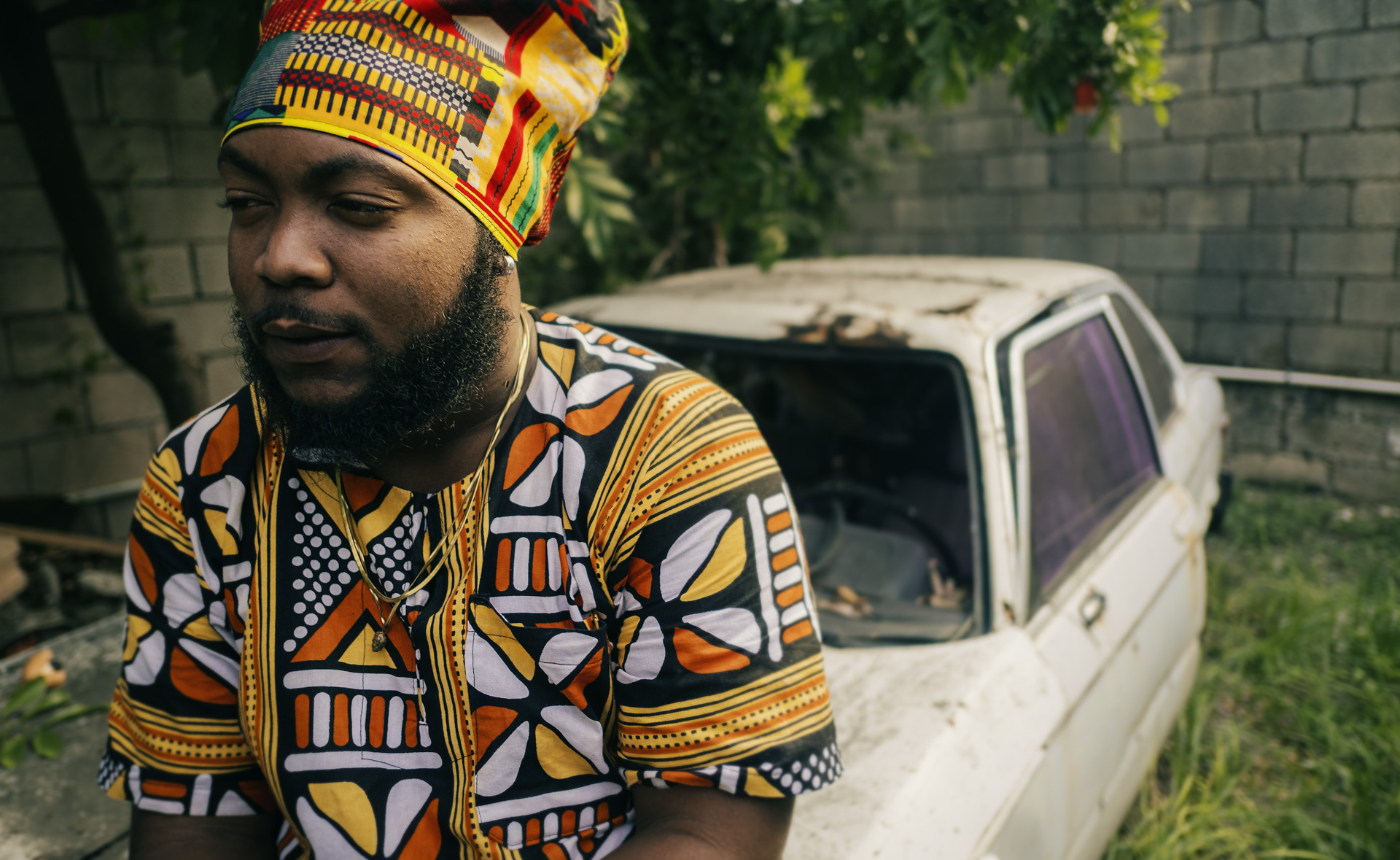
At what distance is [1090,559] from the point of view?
2.20 meters

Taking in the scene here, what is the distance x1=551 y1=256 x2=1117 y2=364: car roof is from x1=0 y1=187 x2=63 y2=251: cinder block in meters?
2.22

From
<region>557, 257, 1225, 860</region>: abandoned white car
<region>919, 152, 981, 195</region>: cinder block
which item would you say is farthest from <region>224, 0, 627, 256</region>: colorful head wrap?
<region>919, 152, 981, 195</region>: cinder block

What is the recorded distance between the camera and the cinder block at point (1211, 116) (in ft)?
17.4

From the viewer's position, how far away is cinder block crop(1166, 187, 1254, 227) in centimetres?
543

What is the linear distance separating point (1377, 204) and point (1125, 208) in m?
1.33

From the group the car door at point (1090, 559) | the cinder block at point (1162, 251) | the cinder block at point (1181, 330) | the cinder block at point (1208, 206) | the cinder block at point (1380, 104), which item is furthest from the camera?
the cinder block at point (1181, 330)

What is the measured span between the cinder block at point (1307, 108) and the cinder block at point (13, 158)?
6.04 m

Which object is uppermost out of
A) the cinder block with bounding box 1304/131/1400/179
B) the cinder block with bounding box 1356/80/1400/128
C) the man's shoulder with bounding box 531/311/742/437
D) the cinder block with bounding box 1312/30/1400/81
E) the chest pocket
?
the cinder block with bounding box 1312/30/1400/81

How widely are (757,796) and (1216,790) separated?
7.07ft

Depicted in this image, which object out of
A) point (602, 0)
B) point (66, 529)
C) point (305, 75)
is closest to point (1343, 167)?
point (602, 0)

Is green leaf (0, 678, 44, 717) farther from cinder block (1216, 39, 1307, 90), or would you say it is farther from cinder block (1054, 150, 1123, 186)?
cinder block (1216, 39, 1307, 90)

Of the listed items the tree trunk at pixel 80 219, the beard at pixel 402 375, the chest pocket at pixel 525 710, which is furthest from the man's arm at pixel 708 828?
the tree trunk at pixel 80 219

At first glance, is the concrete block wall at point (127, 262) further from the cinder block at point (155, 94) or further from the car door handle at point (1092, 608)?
the car door handle at point (1092, 608)

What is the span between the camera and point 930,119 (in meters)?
6.64
